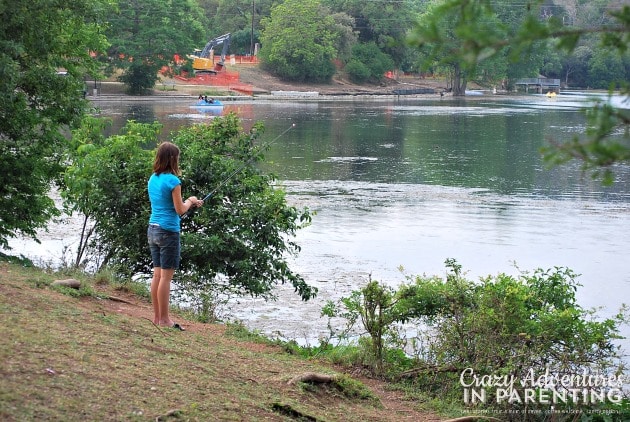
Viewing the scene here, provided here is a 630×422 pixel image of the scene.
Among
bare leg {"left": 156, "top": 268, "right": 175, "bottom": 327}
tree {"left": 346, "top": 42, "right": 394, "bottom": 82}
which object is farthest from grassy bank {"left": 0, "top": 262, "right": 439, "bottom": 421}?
tree {"left": 346, "top": 42, "right": 394, "bottom": 82}

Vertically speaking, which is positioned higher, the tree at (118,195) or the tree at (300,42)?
the tree at (300,42)

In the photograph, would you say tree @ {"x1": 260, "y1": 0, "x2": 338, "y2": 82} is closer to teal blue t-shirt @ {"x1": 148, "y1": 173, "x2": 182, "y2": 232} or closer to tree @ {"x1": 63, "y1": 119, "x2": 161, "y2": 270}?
tree @ {"x1": 63, "y1": 119, "x2": 161, "y2": 270}

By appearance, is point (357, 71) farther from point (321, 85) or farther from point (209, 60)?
point (209, 60)

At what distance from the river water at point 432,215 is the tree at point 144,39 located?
34.6 m

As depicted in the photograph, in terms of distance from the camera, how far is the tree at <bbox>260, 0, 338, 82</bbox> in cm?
10138

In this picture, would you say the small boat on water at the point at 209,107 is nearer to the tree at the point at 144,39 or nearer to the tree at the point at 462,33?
the tree at the point at 144,39

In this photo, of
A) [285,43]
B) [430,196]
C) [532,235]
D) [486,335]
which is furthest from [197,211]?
[285,43]

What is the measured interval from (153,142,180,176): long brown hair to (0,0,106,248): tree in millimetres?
4175

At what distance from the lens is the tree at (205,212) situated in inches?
452

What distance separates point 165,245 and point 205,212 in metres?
3.43

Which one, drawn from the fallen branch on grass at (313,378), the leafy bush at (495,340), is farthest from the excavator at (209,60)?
the fallen branch on grass at (313,378)

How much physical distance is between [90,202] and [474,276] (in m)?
6.59

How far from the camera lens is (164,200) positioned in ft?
26.6

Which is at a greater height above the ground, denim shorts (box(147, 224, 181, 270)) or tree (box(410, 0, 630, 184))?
tree (box(410, 0, 630, 184))
